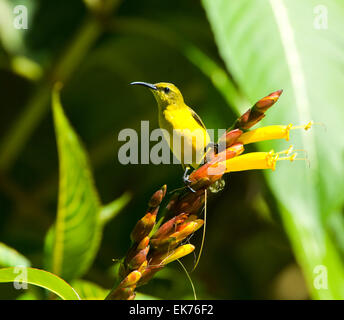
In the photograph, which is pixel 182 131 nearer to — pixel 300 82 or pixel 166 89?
pixel 166 89

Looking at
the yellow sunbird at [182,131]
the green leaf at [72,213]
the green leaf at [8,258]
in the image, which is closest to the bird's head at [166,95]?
the yellow sunbird at [182,131]

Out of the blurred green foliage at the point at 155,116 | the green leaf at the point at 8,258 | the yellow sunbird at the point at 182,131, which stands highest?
the blurred green foliage at the point at 155,116

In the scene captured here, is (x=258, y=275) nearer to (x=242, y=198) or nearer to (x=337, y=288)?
(x=242, y=198)

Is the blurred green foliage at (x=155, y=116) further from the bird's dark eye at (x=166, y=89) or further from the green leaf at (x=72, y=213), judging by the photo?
the bird's dark eye at (x=166, y=89)

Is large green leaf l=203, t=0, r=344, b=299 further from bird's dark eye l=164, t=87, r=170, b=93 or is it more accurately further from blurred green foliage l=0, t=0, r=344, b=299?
bird's dark eye l=164, t=87, r=170, b=93

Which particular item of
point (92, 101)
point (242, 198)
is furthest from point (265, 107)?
point (92, 101)

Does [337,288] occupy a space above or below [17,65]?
below

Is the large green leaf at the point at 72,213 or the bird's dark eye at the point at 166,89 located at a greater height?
the bird's dark eye at the point at 166,89
